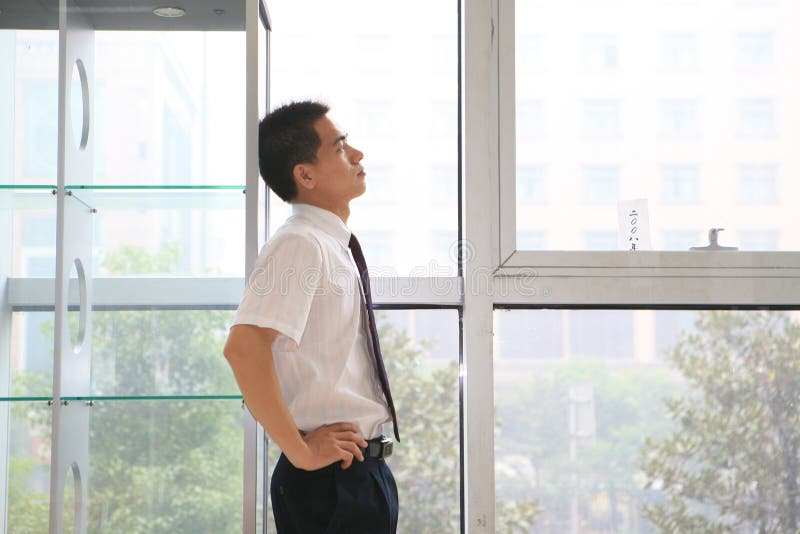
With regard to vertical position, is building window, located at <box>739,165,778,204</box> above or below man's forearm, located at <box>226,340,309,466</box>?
above

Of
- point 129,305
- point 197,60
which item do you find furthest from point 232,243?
point 197,60

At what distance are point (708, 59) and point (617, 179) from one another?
389mm

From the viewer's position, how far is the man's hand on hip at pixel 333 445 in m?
1.49

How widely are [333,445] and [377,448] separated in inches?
4.8

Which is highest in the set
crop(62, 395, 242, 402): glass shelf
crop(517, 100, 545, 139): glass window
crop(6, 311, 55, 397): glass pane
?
crop(517, 100, 545, 139): glass window

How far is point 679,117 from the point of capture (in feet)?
6.80

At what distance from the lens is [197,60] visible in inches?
69.4

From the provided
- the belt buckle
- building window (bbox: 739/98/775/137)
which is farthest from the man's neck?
building window (bbox: 739/98/775/137)

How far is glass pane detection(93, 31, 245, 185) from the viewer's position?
5.56 ft

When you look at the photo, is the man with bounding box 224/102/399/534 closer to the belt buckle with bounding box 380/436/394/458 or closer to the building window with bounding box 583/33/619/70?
the belt buckle with bounding box 380/436/394/458

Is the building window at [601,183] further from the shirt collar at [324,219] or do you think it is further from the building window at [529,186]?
the shirt collar at [324,219]

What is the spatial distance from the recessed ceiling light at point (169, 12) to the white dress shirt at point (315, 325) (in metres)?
0.49

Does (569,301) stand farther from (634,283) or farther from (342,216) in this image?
(342,216)

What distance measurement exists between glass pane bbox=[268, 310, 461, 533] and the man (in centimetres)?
37
